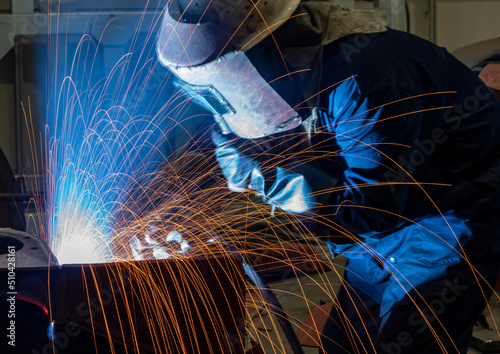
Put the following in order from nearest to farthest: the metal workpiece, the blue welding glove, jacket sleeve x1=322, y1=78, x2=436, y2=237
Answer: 1. the metal workpiece
2. jacket sleeve x1=322, y1=78, x2=436, y2=237
3. the blue welding glove

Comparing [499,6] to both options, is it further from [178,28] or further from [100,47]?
[178,28]

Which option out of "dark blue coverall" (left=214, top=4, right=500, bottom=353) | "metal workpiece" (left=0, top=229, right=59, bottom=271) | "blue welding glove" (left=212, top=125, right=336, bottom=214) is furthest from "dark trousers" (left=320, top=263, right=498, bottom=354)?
"metal workpiece" (left=0, top=229, right=59, bottom=271)

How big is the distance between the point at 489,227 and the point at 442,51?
0.61 metres

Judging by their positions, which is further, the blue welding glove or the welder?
the blue welding glove

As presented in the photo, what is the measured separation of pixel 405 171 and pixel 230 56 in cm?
69

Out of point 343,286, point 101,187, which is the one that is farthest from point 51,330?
point 101,187

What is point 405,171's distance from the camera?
1662 millimetres

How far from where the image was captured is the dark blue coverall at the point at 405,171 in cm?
168

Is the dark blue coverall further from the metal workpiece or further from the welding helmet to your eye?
the metal workpiece

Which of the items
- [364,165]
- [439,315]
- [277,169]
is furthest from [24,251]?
[439,315]

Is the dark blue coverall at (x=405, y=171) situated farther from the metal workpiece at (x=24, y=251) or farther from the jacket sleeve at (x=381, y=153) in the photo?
the metal workpiece at (x=24, y=251)

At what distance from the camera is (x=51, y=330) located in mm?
1298

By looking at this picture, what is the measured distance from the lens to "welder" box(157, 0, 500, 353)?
1.69m

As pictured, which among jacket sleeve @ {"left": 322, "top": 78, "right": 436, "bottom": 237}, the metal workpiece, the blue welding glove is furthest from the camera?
the blue welding glove
